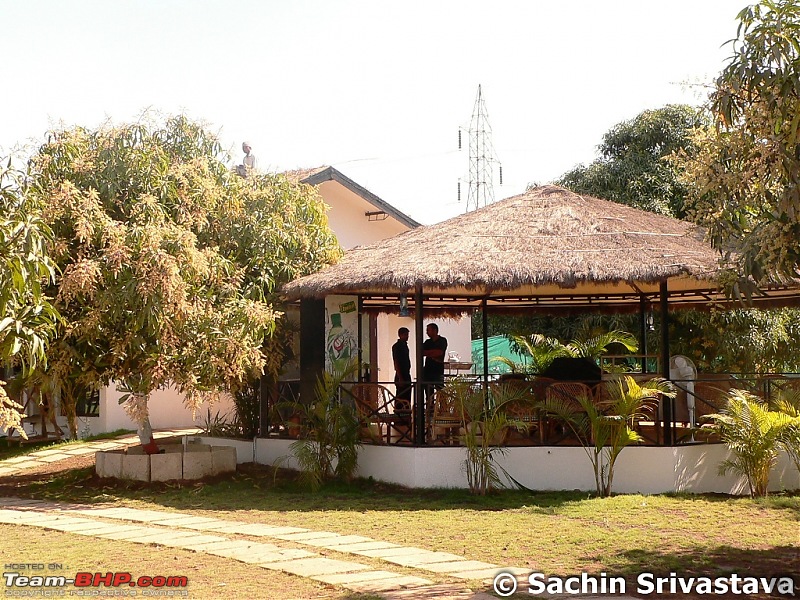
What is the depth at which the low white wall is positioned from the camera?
12.1 m

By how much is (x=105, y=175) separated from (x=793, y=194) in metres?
8.92

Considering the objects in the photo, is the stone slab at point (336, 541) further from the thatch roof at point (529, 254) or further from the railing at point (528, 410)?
the thatch roof at point (529, 254)

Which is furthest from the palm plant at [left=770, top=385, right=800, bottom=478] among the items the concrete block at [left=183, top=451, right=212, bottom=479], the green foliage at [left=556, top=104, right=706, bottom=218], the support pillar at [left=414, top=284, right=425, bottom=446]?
the green foliage at [left=556, top=104, right=706, bottom=218]

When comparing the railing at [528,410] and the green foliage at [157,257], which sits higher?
the green foliage at [157,257]

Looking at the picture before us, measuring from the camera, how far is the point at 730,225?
7.99 metres

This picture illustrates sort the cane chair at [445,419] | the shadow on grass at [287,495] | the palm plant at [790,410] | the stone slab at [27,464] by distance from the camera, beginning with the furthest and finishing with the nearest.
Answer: the stone slab at [27,464] → the cane chair at [445,419] → the palm plant at [790,410] → the shadow on grass at [287,495]

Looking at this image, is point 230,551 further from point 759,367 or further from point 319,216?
point 759,367

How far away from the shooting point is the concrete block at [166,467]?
1312 centimetres

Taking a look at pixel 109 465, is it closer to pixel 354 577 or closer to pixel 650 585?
pixel 354 577

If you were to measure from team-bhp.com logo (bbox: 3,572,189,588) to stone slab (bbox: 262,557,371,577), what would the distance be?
2.84ft

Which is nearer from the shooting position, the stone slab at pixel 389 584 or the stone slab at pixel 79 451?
the stone slab at pixel 389 584

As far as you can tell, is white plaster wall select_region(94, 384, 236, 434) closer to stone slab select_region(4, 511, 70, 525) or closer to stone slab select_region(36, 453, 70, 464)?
stone slab select_region(36, 453, 70, 464)

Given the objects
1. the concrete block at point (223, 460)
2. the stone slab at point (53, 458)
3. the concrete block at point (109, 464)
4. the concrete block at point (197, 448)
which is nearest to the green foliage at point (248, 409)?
the concrete block at point (197, 448)
